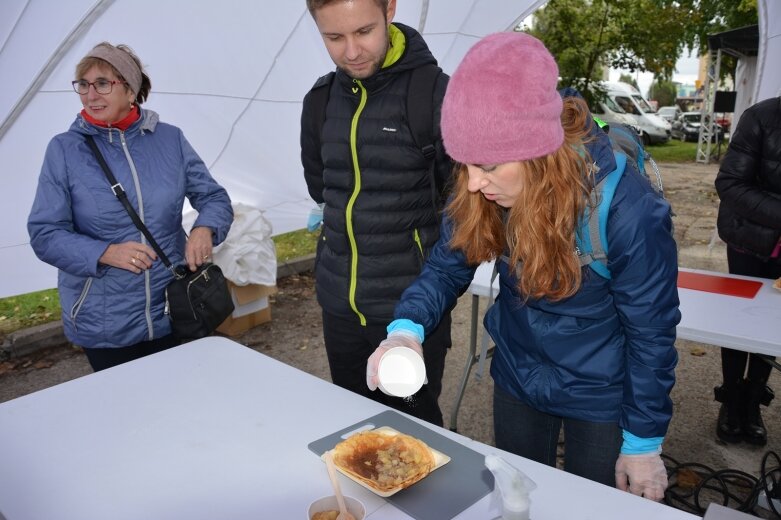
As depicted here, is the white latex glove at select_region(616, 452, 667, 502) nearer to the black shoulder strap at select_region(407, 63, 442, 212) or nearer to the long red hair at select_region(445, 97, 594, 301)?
the long red hair at select_region(445, 97, 594, 301)

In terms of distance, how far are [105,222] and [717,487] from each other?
2.78 m

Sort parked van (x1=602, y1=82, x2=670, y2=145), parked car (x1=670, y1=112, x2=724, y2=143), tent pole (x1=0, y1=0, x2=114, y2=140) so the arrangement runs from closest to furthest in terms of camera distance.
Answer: tent pole (x1=0, y1=0, x2=114, y2=140) → parked van (x1=602, y1=82, x2=670, y2=145) → parked car (x1=670, y1=112, x2=724, y2=143)

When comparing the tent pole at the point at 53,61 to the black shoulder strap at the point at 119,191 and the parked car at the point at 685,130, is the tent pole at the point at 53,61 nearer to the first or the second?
the black shoulder strap at the point at 119,191

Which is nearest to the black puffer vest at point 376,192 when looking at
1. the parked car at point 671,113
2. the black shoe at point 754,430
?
the black shoe at point 754,430

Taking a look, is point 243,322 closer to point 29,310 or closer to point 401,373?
point 29,310

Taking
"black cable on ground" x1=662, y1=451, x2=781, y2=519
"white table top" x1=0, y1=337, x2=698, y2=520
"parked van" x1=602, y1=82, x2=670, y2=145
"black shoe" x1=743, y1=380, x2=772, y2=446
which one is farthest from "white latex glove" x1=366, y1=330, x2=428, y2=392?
"parked van" x1=602, y1=82, x2=670, y2=145

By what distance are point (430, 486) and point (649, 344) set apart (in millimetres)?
563

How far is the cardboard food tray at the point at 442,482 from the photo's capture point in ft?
3.69

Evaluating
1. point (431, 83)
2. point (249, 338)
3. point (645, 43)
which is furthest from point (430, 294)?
point (645, 43)

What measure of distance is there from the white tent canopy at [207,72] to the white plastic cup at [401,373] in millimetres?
2756

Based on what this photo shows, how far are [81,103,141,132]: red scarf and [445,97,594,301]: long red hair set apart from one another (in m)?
1.44

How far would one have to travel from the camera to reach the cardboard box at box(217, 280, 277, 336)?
446 cm

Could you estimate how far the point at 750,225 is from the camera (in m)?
2.73

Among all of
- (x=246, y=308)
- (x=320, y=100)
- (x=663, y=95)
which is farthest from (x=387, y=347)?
(x=663, y=95)
